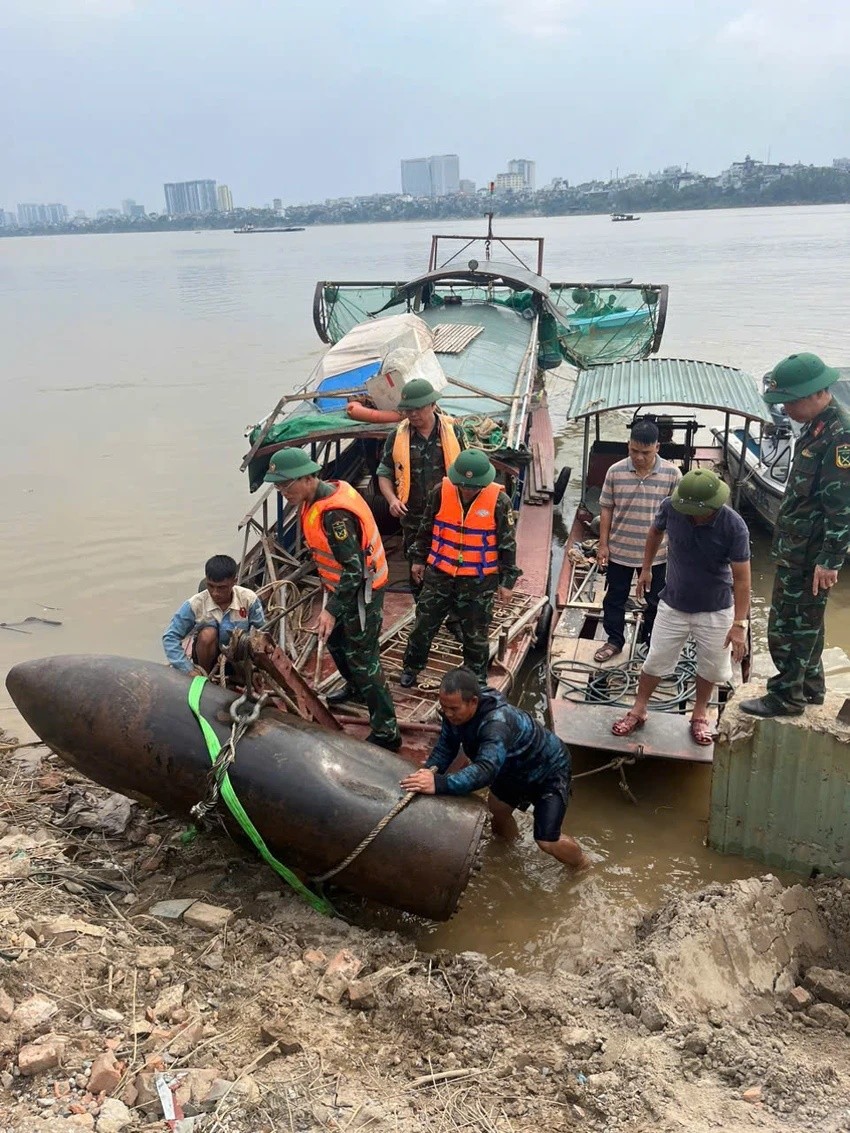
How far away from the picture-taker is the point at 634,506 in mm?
5965

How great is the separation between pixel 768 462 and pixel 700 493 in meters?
6.88

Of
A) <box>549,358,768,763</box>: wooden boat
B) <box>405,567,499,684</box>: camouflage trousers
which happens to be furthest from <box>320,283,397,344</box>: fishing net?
<box>405,567,499,684</box>: camouflage trousers

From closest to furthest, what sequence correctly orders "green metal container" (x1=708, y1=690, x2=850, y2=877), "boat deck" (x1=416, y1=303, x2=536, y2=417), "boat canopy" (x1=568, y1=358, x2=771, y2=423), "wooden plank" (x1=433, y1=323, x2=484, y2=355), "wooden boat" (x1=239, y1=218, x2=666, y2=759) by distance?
"green metal container" (x1=708, y1=690, x2=850, y2=877) → "wooden boat" (x1=239, y1=218, x2=666, y2=759) → "boat deck" (x1=416, y1=303, x2=536, y2=417) → "boat canopy" (x1=568, y1=358, x2=771, y2=423) → "wooden plank" (x1=433, y1=323, x2=484, y2=355)

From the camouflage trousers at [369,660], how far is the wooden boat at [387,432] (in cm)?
25

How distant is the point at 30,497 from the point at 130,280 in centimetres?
4791

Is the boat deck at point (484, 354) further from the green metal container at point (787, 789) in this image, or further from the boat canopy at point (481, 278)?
the green metal container at point (787, 789)

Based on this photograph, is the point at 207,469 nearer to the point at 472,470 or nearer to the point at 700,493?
the point at 472,470

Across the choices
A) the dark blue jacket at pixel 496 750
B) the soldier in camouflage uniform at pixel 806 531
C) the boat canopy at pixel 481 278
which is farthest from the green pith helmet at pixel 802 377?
the boat canopy at pixel 481 278

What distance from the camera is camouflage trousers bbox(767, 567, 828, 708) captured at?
176 inches

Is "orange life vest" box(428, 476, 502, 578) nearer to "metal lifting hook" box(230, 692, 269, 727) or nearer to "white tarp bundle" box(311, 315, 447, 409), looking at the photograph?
"metal lifting hook" box(230, 692, 269, 727)

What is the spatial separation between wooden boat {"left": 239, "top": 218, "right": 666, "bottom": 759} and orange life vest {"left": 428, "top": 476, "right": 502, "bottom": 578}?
1.04 metres

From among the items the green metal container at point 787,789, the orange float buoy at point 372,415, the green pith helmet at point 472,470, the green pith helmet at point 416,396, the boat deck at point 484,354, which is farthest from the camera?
the boat deck at point 484,354

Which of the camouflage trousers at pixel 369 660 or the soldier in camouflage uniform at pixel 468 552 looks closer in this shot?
the camouflage trousers at pixel 369 660

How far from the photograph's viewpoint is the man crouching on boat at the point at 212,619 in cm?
472
